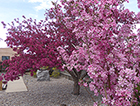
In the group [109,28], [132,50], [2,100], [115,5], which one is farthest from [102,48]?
[2,100]

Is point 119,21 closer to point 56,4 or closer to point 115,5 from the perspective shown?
point 115,5

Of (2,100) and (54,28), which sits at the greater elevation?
(54,28)

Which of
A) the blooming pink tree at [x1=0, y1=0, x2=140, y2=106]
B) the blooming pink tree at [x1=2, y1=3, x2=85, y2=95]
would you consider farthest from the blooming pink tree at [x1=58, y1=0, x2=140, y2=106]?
the blooming pink tree at [x1=2, y1=3, x2=85, y2=95]

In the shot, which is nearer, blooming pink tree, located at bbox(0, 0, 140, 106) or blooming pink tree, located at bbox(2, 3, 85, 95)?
blooming pink tree, located at bbox(0, 0, 140, 106)

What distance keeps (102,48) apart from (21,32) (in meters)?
3.59

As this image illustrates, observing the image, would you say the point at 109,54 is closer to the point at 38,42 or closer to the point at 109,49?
the point at 109,49

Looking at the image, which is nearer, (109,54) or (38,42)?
(109,54)

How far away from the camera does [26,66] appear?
4824 millimetres

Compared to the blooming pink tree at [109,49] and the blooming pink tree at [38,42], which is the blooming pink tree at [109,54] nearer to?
the blooming pink tree at [109,49]

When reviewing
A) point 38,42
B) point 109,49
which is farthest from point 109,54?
point 38,42

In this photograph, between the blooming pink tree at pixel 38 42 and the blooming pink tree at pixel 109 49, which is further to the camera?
the blooming pink tree at pixel 38 42

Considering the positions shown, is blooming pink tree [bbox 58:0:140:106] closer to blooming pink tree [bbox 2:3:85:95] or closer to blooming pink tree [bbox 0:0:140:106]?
blooming pink tree [bbox 0:0:140:106]

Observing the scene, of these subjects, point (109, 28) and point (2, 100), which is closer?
point (109, 28)

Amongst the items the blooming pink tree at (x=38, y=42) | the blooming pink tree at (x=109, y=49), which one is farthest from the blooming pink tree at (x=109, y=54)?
the blooming pink tree at (x=38, y=42)
